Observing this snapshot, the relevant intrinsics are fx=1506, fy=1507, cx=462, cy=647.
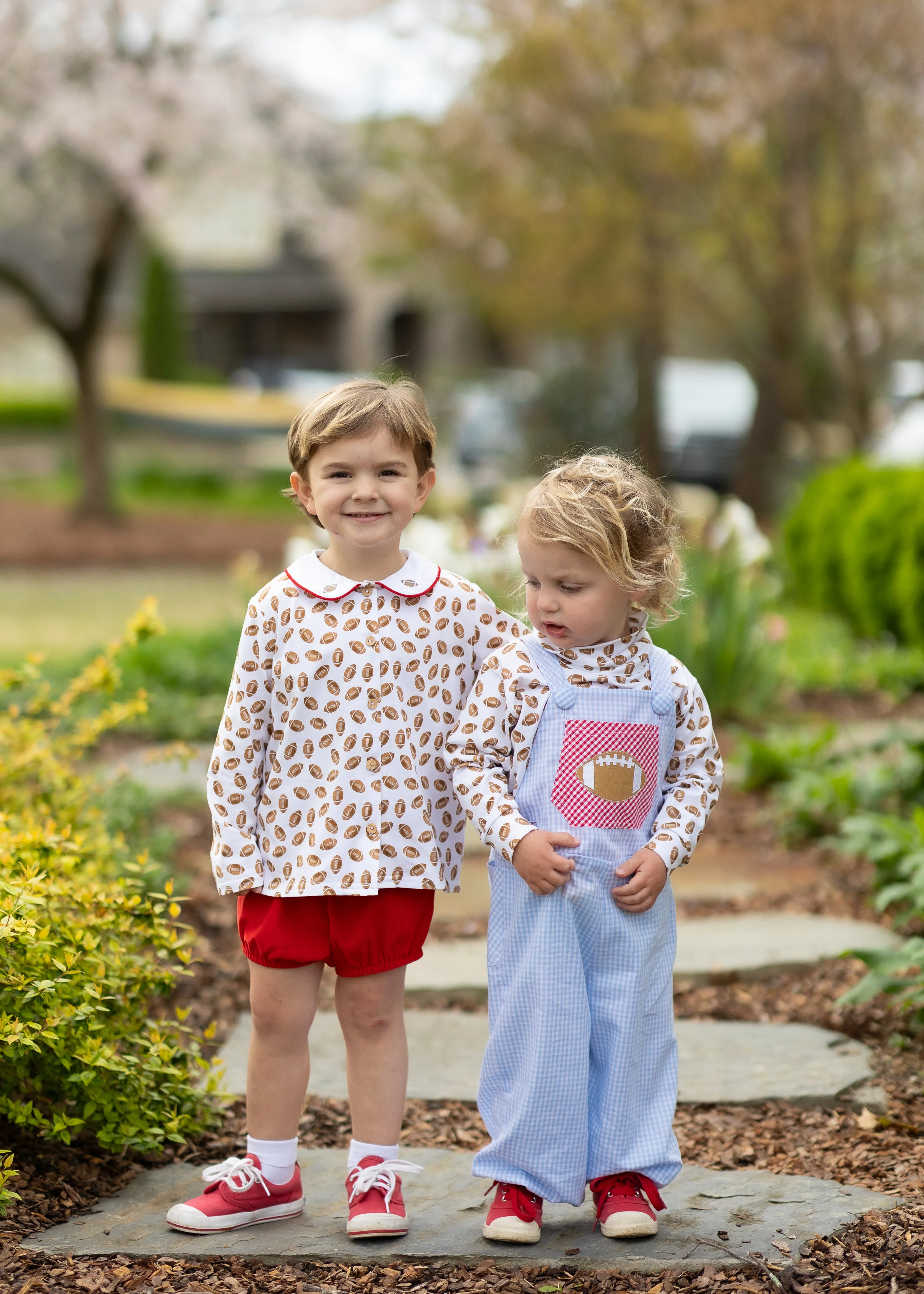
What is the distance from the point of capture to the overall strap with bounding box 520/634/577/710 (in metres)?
2.32

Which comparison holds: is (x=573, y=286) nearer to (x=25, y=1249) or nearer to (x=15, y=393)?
(x=25, y=1249)

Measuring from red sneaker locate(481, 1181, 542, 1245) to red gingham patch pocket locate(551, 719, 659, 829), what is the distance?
0.58 metres

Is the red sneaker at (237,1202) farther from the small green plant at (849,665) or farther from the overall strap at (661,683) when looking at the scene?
the small green plant at (849,665)

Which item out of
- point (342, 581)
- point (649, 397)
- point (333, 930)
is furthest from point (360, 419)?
point (649, 397)

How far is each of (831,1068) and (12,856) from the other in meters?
1.67

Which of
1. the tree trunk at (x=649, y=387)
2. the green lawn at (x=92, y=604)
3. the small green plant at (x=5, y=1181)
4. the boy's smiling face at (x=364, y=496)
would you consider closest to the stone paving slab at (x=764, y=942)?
the boy's smiling face at (x=364, y=496)

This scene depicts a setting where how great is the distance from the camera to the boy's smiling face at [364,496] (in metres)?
2.38

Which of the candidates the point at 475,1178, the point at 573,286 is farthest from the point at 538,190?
the point at 475,1178

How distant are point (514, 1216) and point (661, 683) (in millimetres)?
854

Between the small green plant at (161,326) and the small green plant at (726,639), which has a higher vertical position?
the small green plant at (161,326)

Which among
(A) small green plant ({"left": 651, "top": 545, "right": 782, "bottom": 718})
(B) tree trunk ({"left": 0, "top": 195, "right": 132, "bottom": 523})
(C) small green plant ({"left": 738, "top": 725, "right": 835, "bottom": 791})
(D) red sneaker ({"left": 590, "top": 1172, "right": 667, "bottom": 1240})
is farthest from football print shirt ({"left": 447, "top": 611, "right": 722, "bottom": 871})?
(B) tree trunk ({"left": 0, "top": 195, "right": 132, "bottom": 523})

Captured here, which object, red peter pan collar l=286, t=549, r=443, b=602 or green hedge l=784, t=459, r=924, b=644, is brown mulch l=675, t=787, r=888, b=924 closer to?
red peter pan collar l=286, t=549, r=443, b=602

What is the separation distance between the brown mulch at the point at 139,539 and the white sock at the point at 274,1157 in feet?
36.2

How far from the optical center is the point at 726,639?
20.2 ft
